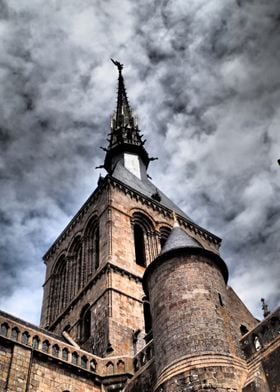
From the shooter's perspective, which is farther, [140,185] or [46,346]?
[140,185]

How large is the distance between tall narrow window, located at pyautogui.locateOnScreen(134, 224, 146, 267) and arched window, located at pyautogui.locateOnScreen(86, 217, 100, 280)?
1.89 m

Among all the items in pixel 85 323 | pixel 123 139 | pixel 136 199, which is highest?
pixel 123 139

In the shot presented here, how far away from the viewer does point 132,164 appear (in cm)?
3344

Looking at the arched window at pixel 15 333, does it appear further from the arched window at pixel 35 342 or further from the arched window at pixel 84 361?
the arched window at pixel 84 361

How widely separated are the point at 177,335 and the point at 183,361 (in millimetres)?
773

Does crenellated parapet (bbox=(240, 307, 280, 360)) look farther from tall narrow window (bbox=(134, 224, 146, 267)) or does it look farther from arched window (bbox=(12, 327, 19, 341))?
tall narrow window (bbox=(134, 224, 146, 267))

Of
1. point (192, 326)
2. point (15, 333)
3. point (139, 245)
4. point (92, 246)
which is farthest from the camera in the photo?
point (139, 245)

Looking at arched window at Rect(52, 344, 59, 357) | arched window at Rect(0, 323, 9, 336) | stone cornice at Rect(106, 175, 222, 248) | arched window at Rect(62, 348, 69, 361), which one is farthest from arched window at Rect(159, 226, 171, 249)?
arched window at Rect(0, 323, 9, 336)

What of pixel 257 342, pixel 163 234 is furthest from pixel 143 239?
pixel 257 342

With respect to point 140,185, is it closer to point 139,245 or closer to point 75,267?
point 139,245

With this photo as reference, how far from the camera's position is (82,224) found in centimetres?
2700

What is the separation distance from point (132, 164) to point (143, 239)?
29.6ft

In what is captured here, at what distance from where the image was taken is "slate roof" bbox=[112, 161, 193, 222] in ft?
93.4

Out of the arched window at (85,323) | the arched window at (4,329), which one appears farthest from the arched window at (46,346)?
the arched window at (85,323)
